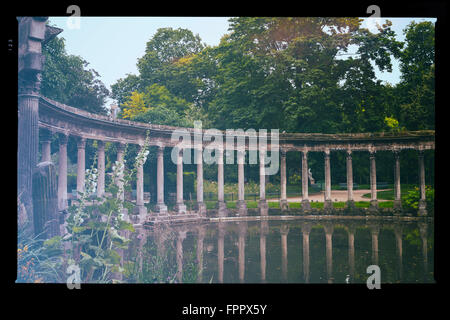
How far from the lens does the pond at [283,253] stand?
12688 millimetres

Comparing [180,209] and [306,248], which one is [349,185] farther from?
[306,248]

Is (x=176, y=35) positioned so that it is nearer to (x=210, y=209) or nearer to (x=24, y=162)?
(x=210, y=209)

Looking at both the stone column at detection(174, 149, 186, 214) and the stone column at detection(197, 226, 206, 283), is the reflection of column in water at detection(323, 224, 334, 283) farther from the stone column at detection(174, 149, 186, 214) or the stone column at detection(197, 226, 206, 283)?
the stone column at detection(174, 149, 186, 214)

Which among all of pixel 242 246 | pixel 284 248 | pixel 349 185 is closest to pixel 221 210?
pixel 349 185

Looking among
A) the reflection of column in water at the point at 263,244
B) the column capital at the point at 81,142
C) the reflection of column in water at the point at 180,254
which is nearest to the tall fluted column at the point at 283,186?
the reflection of column in water at the point at 263,244

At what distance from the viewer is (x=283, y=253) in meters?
17.4

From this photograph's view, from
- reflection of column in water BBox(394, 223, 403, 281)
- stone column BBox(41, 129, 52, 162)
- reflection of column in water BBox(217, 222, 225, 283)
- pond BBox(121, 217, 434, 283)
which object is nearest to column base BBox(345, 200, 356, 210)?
pond BBox(121, 217, 434, 283)

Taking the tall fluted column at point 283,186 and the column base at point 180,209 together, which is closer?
the column base at point 180,209

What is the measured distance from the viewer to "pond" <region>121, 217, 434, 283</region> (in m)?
12.7

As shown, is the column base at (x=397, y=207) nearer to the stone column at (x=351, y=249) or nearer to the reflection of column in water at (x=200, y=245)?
the stone column at (x=351, y=249)
